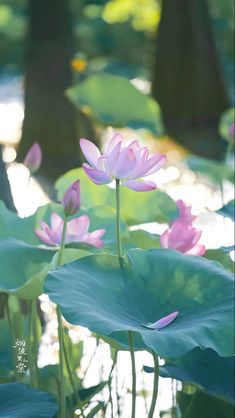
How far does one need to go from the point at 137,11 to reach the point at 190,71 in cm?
317

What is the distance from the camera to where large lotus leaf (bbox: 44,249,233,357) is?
143 centimetres

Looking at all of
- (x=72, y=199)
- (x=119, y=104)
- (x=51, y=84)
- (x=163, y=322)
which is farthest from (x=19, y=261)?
(x=51, y=84)

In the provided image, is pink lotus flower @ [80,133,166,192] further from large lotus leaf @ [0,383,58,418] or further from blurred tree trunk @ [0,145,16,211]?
blurred tree trunk @ [0,145,16,211]

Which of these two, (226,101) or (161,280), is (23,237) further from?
(226,101)

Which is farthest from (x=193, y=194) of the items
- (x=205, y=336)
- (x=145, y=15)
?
(x=145, y=15)

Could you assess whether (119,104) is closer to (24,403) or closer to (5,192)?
(5,192)

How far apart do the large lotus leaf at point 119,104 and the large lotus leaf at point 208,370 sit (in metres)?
2.04

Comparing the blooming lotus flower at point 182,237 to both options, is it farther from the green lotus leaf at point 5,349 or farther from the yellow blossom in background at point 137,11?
the yellow blossom in background at point 137,11

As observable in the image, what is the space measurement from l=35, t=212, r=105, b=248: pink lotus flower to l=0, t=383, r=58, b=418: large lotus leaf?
1.18 feet

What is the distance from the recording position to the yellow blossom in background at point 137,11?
857cm

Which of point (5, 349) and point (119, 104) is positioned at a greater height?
point (5, 349)

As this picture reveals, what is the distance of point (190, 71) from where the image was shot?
7.53m

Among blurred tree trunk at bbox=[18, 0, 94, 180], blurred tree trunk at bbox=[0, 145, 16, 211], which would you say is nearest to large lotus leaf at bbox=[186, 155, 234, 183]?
blurred tree trunk at bbox=[0, 145, 16, 211]

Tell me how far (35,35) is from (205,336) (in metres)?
5.04
